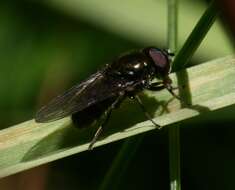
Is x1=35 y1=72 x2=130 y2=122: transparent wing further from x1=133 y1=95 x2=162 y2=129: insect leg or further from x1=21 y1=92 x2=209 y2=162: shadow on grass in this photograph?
x1=133 y1=95 x2=162 y2=129: insect leg

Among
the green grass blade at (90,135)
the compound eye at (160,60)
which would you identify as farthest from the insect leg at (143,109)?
the compound eye at (160,60)

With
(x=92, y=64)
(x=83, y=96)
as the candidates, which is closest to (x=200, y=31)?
(x=83, y=96)

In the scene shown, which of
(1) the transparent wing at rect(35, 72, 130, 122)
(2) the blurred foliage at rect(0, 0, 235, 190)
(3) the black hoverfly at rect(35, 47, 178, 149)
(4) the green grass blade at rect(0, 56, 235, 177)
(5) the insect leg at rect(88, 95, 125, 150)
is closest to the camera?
(4) the green grass blade at rect(0, 56, 235, 177)

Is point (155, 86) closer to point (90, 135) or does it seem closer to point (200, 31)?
point (90, 135)

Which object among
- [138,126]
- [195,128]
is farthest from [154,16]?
[138,126]

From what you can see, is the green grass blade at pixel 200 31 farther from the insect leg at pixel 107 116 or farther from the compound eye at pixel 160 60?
the compound eye at pixel 160 60

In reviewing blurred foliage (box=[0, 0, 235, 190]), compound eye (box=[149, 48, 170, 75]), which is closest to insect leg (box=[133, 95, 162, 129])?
compound eye (box=[149, 48, 170, 75])
